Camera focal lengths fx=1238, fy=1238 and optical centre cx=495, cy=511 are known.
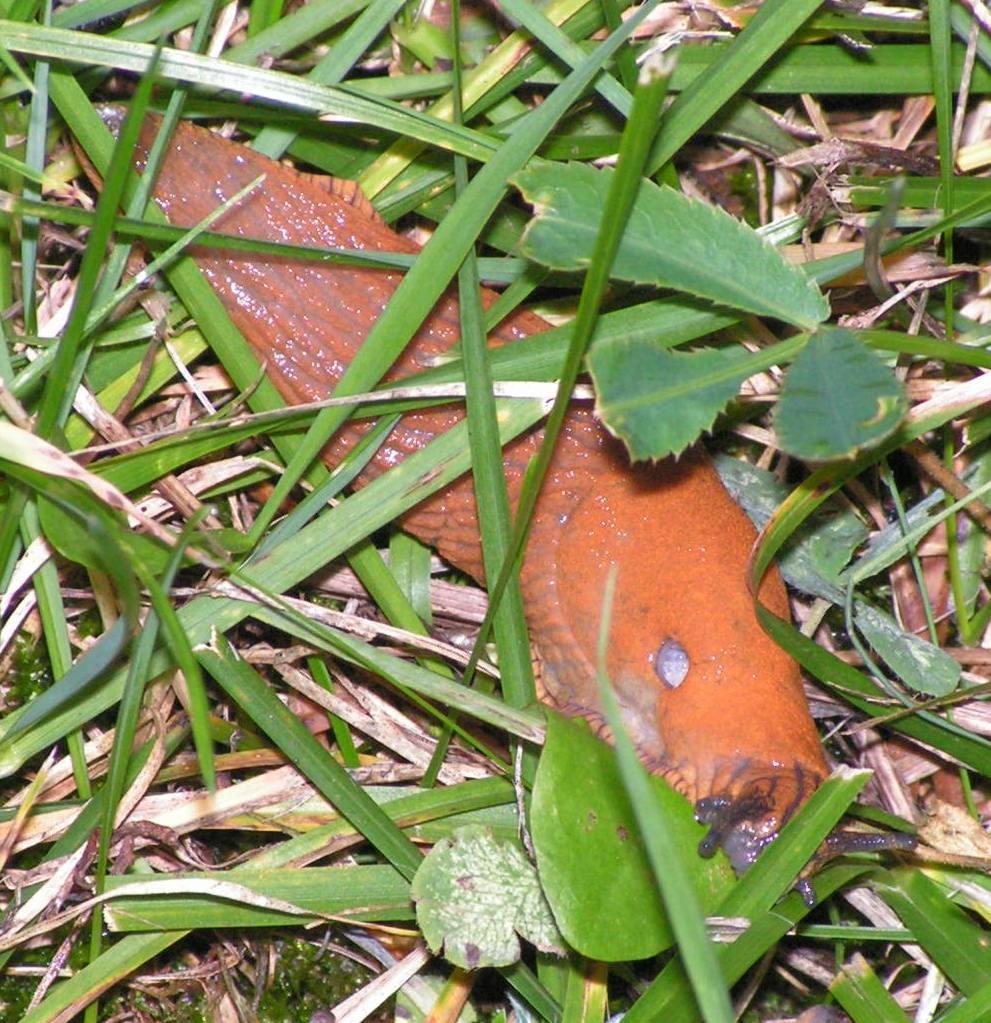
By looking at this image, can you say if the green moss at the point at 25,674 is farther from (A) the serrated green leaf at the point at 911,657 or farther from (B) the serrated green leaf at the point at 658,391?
(A) the serrated green leaf at the point at 911,657

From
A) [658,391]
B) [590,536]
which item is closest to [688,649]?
[590,536]

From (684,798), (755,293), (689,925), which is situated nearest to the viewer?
(689,925)

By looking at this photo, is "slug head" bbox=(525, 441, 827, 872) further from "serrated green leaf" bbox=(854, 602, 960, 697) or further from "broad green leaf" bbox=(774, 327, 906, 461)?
"broad green leaf" bbox=(774, 327, 906, 461)

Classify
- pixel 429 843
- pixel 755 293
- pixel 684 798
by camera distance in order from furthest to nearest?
pixel 429 843
pixel 684 798
pixel 755 293

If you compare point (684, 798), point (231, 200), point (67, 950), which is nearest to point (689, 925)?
point (684, 798)

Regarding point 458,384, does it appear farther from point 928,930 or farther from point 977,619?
point 928,930

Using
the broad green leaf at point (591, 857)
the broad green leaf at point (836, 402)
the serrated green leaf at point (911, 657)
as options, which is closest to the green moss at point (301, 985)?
the broad green leaf at point (591, 857)

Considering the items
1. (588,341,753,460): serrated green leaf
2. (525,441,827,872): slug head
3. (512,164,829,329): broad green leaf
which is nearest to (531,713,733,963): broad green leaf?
(525,441,827,872): slug head
